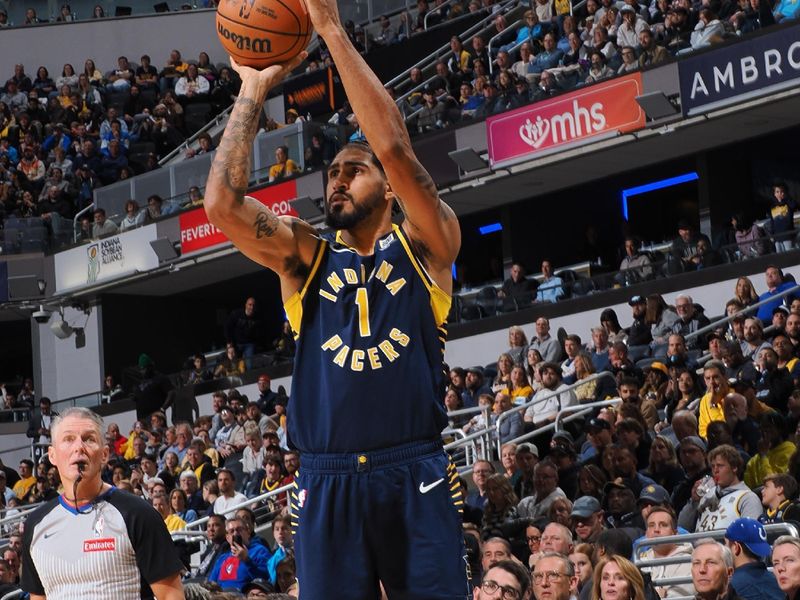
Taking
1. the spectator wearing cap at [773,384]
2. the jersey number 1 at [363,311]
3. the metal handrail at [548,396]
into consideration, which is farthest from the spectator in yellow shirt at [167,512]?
the jersey number 1 at [363,311]

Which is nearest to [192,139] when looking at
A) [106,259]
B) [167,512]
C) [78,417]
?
[106,259]

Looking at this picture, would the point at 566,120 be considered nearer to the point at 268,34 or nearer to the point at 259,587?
the point at 259,587

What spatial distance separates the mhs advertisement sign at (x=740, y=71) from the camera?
634 inches

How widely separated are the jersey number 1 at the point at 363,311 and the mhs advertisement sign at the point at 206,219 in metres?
16.4

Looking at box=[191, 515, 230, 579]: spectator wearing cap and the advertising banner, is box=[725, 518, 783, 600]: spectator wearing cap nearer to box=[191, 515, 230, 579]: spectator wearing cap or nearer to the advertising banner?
box=[191, 515, 230, 579]: spectator wearing cap

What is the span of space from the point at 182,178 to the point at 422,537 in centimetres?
1869

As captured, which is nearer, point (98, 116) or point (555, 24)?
point (555, 24)

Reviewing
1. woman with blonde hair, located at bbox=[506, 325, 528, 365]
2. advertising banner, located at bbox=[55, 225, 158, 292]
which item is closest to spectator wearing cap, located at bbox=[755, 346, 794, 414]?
woman with blonde hair, located at bbox=[506, 325, 528, 365]

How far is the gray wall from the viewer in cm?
3092

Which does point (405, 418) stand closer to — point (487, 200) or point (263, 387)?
point (263, 387)

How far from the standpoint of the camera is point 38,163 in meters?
26.5

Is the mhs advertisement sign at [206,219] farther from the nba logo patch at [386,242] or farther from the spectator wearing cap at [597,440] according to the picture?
the nba logo patch at [386,242]

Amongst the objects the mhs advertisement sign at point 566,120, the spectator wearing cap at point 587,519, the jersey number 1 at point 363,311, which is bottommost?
the spectator wearing cap at point 587,519

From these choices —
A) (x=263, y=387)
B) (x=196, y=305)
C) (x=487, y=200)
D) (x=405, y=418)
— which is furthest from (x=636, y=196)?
(x=405, y=418)
